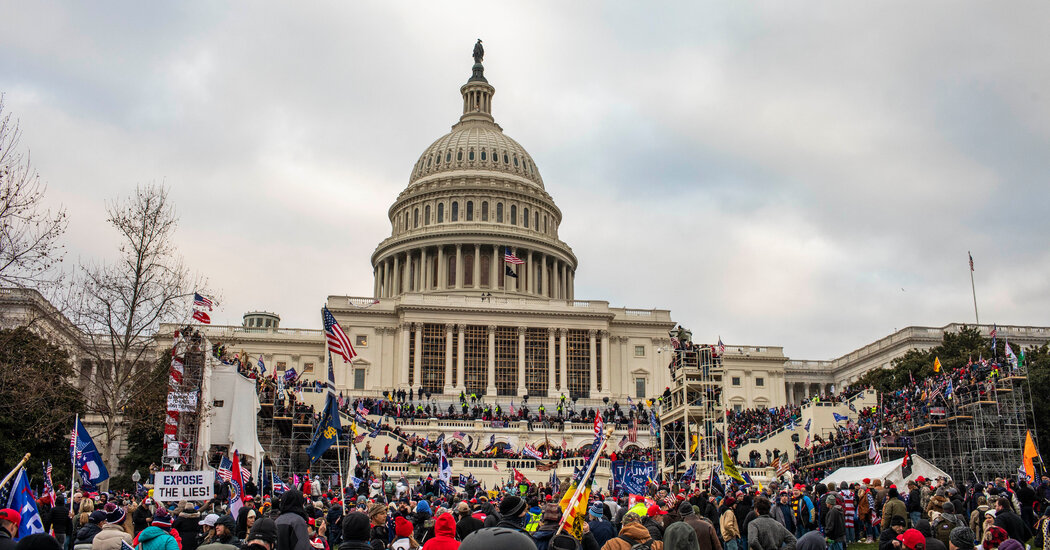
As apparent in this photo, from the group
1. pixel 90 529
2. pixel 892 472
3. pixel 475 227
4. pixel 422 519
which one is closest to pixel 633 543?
pixel 422 519

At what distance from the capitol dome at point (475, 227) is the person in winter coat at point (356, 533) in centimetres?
8115

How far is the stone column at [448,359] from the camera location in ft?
259

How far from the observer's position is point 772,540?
42.5 feet

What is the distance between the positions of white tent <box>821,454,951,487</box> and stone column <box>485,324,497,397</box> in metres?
47.4

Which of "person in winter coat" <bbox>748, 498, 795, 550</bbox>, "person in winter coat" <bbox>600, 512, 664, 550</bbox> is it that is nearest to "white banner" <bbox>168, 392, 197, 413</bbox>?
"person in winter coat" <bbox>748, 498, 795, 550</bbox>

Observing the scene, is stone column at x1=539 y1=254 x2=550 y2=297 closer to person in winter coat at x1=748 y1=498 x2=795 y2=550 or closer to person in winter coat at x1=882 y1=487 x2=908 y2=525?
person in winter coat at x1=882 y1=487 x2=908 y2=525

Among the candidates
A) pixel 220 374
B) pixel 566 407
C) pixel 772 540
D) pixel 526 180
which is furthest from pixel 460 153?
pixel 772 540

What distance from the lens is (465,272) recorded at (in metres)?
98.8

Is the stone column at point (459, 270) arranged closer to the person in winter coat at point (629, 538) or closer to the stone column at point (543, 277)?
the stone column at point (543, 277)

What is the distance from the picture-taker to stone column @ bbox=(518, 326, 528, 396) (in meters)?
80.2

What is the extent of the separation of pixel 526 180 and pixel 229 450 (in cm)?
7603

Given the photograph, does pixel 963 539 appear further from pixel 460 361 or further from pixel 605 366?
pixel 605 366

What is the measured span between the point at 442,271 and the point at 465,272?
2.42 metres

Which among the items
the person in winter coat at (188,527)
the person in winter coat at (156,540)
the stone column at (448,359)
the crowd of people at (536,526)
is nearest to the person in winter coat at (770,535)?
the crowd of people at (536,526)
